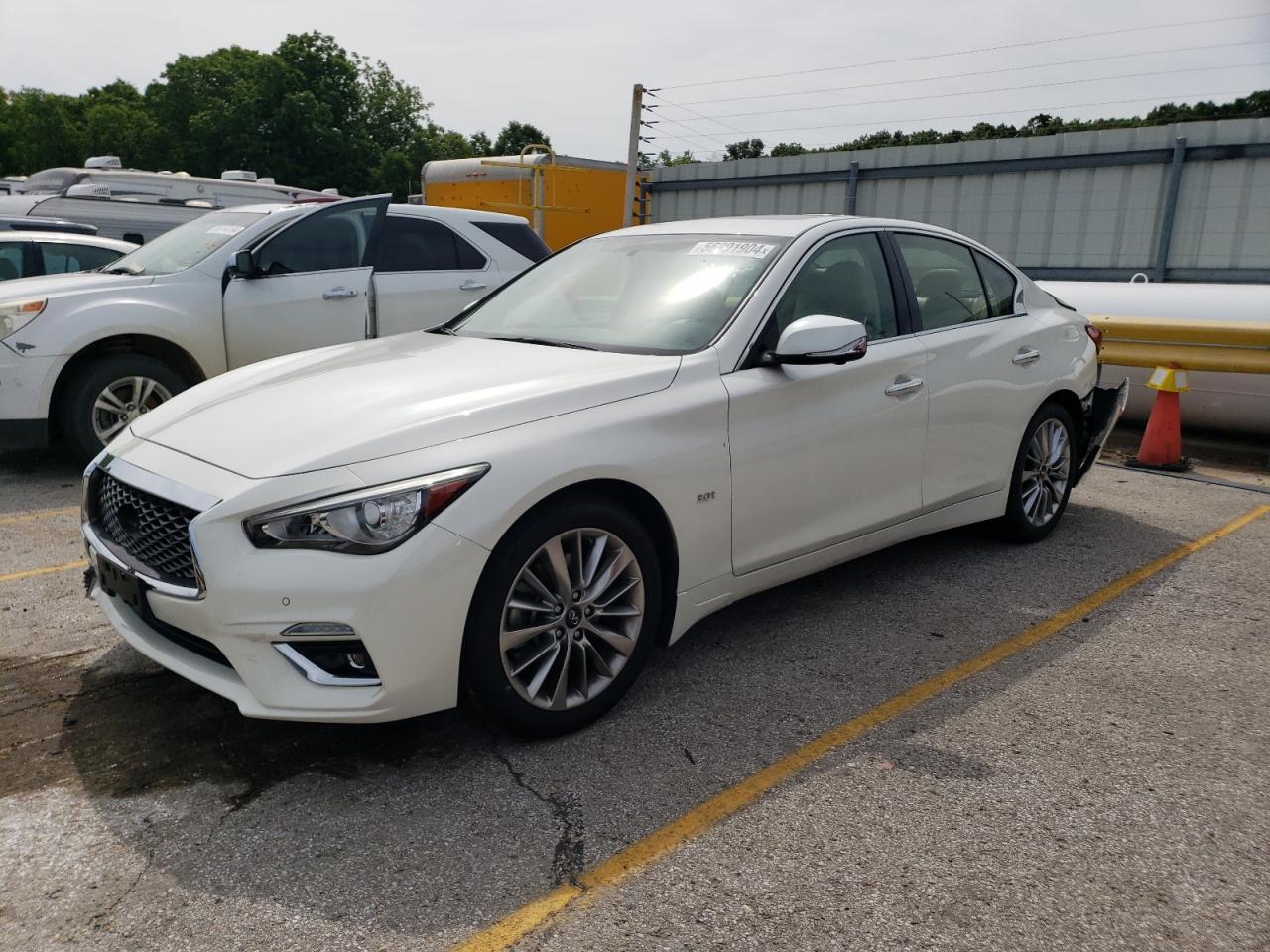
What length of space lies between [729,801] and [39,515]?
4674mm

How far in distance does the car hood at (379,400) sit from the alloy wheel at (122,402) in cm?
305

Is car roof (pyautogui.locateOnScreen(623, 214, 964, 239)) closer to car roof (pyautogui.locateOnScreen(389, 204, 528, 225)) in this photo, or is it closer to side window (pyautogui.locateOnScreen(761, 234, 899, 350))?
side window (pyautogui.locateOnScreen(761, 234, 899, 350))

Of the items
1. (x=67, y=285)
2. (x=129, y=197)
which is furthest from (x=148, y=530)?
(x=129, y=197)

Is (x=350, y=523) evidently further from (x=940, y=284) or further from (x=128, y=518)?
(x=940, y=284)

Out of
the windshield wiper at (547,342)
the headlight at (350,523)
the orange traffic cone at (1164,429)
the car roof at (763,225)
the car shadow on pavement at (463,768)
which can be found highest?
the car roof at (763,225)

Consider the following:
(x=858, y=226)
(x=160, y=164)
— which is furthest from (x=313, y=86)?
(x=858, y=226)

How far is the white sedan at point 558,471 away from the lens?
2.75m

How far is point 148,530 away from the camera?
300 cm

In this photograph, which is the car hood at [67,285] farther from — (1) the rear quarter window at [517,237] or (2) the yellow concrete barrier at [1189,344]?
(2) the yellow concrete barrier at [1189,344]

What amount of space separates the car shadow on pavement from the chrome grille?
587 millimetres

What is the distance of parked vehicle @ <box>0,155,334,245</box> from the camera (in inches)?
509

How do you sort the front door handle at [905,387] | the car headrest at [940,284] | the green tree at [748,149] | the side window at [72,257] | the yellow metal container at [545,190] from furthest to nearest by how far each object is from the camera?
the green tree at [748,149] → the yellow metal container at [545,190] → the side window at [72,257] → the car headrest at [940,284] → the front door handle at [905,387]

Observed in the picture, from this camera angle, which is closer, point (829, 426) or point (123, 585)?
point (123, 585)

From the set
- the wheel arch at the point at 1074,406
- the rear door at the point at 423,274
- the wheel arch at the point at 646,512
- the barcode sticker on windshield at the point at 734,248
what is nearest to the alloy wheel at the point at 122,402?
the rear door at the point at 423,274
